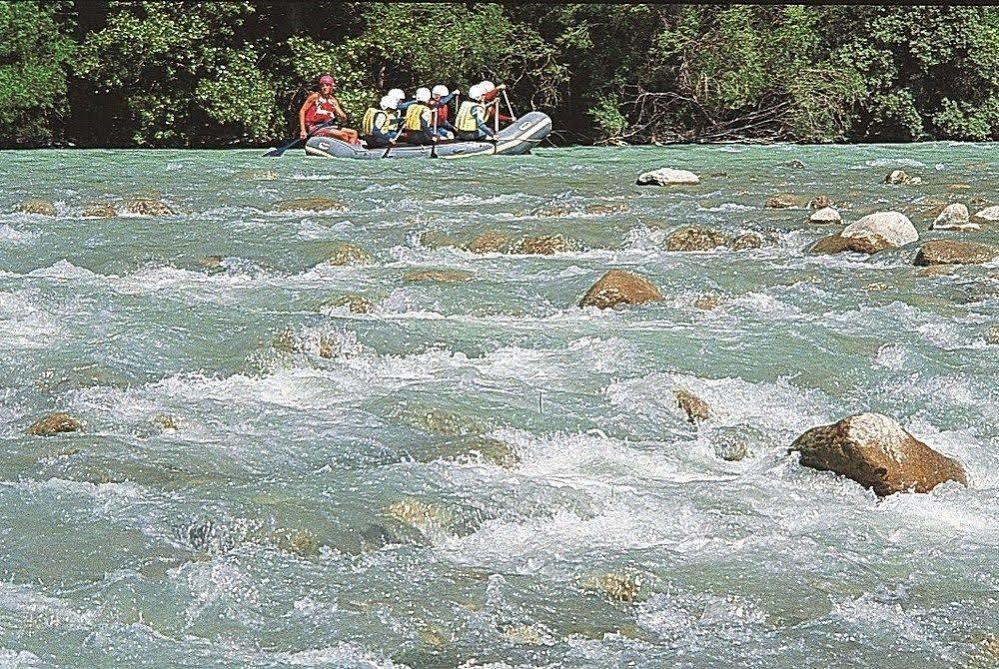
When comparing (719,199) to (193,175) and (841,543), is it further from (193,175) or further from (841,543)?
(841,543)

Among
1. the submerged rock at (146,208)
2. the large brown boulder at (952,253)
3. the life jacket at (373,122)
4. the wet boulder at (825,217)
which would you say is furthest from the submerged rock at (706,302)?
the life jacket at (373,122)

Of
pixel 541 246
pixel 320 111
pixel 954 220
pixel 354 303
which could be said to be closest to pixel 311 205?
pixel 541 246

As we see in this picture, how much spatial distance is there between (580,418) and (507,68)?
17476mm

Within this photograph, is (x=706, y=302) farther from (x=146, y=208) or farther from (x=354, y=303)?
(x=146, y=208)

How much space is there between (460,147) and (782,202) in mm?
6250

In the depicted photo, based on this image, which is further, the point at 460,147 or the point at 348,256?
the point at 460,147

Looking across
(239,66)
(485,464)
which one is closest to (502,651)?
(485,464)

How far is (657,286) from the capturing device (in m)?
8.56

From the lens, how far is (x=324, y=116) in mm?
18516

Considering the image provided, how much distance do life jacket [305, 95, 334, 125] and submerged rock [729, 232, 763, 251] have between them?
937cm

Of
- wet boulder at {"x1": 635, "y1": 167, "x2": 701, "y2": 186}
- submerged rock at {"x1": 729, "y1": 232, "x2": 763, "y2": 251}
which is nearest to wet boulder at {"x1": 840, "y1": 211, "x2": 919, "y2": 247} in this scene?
submerged rock at {"x1": 729, "y1": 232, "x2": 763, "y2": 251}

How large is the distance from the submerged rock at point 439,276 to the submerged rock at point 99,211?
3940 mm

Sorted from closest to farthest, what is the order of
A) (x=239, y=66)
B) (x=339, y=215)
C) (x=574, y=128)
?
(x=339, y=215) < (x=239, y=66) < (x=574, y=128)

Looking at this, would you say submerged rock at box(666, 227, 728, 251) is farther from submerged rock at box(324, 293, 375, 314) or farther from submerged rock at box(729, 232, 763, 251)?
submerged rock at box(324, 293, 375, 314)
